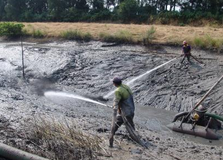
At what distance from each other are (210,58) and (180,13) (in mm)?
17712

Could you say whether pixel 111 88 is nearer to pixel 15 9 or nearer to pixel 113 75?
pixel 113 75

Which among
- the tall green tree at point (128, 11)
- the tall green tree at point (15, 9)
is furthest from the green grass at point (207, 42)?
the tall green tree at point (15, 9)

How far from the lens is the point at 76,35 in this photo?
24.6 metres

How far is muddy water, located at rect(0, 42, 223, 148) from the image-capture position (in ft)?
43.6

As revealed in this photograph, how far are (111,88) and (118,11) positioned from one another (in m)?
22.2

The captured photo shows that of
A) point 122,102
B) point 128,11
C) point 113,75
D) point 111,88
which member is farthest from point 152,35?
point 128,11

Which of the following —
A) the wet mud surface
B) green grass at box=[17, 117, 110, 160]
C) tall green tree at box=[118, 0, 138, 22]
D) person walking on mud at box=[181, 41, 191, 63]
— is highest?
tall green tree at box=[118, 0, 138, 22]

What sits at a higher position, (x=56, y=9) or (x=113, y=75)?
(x=56, y=9)

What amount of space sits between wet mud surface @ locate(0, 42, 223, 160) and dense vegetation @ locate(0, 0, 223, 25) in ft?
46.3

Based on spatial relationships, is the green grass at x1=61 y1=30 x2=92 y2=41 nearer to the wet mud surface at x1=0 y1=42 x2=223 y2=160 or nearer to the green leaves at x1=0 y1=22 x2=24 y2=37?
the wet mud surface at x1=0 y1=42 x2=223 y2=160

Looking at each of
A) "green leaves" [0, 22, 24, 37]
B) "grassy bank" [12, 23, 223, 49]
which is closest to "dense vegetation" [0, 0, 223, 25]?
"grassy bank" [12, 23, 223, 49]

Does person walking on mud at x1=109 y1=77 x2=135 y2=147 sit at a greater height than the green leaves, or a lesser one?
lesser

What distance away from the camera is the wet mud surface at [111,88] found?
8.90 m

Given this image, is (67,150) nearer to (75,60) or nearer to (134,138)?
(134,138)
